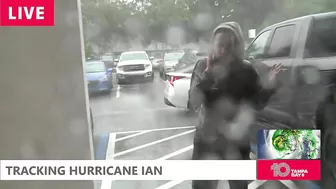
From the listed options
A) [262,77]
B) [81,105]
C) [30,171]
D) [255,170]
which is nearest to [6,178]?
[30,171]

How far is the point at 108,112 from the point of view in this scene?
232 cm

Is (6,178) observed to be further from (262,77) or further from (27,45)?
(262,77)

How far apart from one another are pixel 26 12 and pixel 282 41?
140cm

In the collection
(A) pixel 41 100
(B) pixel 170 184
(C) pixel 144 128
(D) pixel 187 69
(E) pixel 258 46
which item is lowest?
(B) pixel 170 184

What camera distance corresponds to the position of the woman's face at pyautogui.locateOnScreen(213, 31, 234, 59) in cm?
220

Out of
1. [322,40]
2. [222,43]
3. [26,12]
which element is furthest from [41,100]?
[322,40]

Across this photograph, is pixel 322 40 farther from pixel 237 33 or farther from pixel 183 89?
Result: pixel 183 89

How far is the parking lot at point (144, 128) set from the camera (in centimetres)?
229

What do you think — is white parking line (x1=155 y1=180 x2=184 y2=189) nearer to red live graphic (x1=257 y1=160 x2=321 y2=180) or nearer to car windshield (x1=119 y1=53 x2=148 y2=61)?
red live graphic (x1=257 y1=160 x2=321 y2=180)

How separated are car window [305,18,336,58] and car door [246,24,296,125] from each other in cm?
9

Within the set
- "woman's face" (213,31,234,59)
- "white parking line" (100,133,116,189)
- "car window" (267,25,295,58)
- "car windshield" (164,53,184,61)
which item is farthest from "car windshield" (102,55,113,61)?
"car window" (267,25,295,58)

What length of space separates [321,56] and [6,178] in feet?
6.01

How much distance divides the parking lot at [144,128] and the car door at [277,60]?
19cm

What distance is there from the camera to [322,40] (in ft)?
7.02
